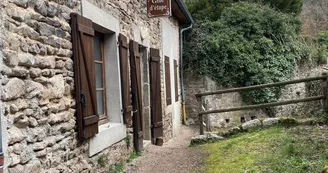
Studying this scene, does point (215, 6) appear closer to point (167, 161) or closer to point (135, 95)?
point (135, 95)

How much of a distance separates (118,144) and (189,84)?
7691 mm

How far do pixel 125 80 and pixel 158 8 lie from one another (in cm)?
241

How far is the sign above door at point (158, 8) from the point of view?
7.07m

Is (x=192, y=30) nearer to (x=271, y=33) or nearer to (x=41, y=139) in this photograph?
(x=271, y=33)

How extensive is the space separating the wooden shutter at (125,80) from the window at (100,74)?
12.2 inches

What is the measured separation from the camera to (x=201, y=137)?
7.14m

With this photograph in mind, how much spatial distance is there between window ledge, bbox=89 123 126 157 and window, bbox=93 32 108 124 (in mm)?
214

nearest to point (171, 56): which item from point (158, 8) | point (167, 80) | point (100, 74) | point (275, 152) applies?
point (167, 80)

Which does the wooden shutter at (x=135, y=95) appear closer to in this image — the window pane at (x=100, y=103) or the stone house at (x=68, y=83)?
the stone house at (x=68, y=83)

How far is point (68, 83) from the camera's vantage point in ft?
11.9

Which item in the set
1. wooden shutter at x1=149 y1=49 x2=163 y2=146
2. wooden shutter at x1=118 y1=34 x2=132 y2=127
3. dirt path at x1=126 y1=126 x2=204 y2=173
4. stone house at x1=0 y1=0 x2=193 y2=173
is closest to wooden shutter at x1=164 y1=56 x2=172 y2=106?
wooden shutter at x1=149 y1=49 x2=163 y2=146

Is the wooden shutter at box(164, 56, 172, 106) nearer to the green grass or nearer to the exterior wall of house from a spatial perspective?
the exterior wall of house

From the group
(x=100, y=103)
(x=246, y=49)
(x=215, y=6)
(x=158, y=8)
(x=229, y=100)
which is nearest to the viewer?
(x=100, y=103)

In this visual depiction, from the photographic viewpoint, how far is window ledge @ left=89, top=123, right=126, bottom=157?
13.6ft
